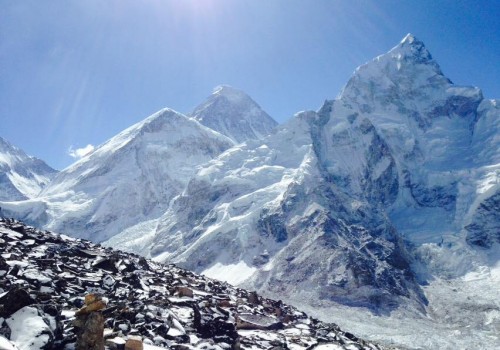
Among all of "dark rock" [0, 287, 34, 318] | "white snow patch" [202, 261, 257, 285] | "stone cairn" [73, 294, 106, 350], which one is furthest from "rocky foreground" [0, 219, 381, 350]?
"white snow patch" [202, 261, 257, 285]

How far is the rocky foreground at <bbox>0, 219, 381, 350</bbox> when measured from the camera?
15.6 meters

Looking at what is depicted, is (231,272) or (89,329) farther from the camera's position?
(231,272)

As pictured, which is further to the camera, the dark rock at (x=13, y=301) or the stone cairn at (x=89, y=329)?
the dark rock at (x=13, y=301)

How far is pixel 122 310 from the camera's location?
19.5m

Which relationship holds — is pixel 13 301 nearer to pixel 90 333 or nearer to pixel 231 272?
pixel 90 333

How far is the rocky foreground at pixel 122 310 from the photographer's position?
1555cm

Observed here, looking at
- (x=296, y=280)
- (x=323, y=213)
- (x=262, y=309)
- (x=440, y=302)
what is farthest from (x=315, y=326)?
(x=323, y=213)

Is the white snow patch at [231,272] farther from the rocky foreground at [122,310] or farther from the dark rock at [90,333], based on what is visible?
the dark rock at [90,333]

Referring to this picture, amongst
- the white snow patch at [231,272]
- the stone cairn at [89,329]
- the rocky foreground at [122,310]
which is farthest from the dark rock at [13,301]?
the white snow patch at [231,272]

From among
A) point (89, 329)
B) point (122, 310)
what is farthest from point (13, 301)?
point (122, 310)

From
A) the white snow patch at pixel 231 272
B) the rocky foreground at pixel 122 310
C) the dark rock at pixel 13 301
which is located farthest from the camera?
the white snow patch at pixel 231 272

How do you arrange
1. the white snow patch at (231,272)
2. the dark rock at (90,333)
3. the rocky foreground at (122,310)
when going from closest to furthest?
the dark rock at (90,333) → the rocky foreground at (122,310) → the white snow patch at (231,272)

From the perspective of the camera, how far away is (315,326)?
29.1 metres

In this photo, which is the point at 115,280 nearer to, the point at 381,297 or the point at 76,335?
the point at 76,335
